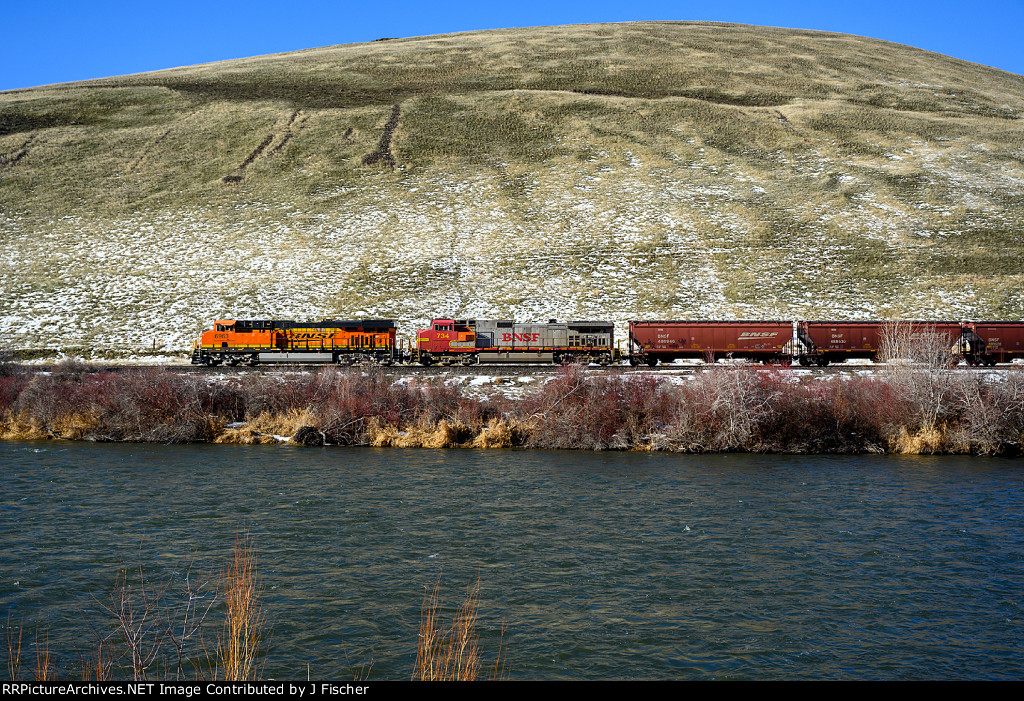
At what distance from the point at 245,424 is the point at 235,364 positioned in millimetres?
14385

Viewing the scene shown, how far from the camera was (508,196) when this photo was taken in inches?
2808

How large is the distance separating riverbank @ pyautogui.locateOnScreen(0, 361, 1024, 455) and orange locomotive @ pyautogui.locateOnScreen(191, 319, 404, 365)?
11111 millimetres

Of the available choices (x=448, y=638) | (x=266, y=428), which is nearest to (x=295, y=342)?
(x=266, y=428)

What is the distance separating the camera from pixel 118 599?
14148 mm

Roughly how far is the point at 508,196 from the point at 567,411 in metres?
43.5

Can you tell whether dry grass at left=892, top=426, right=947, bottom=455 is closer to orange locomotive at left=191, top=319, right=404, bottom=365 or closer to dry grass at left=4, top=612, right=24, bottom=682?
orange locomotive at left=191, top=319, right=404, bottom=365

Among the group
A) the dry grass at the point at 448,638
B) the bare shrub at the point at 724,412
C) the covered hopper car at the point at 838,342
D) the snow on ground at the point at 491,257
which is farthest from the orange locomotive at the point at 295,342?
the dry grass at the point at 448,638

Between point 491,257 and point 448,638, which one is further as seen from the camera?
point 491,257

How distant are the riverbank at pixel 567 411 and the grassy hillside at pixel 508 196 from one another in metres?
17.6

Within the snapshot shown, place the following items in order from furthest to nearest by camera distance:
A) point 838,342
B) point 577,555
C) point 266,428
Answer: point 838,342
point 266,428
point 577,555

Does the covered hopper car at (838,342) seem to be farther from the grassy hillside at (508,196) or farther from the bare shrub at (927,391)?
the bare shrub at (927,391)

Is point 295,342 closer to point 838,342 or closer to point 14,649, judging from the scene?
point 838,342

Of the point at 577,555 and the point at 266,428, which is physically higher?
the point at 266,428

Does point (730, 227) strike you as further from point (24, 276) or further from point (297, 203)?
point (24, 276)
